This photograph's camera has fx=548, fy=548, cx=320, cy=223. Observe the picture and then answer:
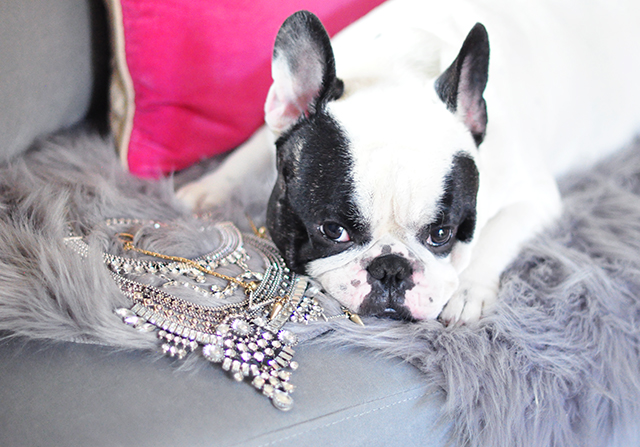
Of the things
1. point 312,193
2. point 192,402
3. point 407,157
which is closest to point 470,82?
point 407,157

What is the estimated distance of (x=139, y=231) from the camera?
896 mm

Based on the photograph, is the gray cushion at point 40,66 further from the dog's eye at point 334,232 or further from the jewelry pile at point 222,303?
the dog's eye at point 334,232

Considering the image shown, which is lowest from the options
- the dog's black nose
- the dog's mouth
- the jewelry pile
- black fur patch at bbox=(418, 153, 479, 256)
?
the jewelry pile

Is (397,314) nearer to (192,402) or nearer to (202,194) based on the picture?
(192,402)

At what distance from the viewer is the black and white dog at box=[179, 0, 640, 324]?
853 mm

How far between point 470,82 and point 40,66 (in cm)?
79

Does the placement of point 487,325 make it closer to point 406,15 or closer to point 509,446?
point 509,446

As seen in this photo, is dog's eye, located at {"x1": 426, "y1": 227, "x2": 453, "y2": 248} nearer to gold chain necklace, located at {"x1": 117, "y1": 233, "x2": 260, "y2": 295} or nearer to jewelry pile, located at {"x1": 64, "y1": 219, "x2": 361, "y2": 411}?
jewelry pile, located at {"x1": 64, "y1": 219, "x2": 361, "y2": 411}

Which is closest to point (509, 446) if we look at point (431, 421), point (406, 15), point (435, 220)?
point (431, 421)

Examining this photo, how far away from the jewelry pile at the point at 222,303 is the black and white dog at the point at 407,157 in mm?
77

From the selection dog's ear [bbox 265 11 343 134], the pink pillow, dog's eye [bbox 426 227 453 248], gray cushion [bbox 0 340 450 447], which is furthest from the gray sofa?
the pink pillow

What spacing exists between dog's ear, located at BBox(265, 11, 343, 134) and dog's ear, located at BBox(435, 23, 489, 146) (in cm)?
19

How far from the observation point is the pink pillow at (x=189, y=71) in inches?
43.4

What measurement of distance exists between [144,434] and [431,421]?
37 centimetres
